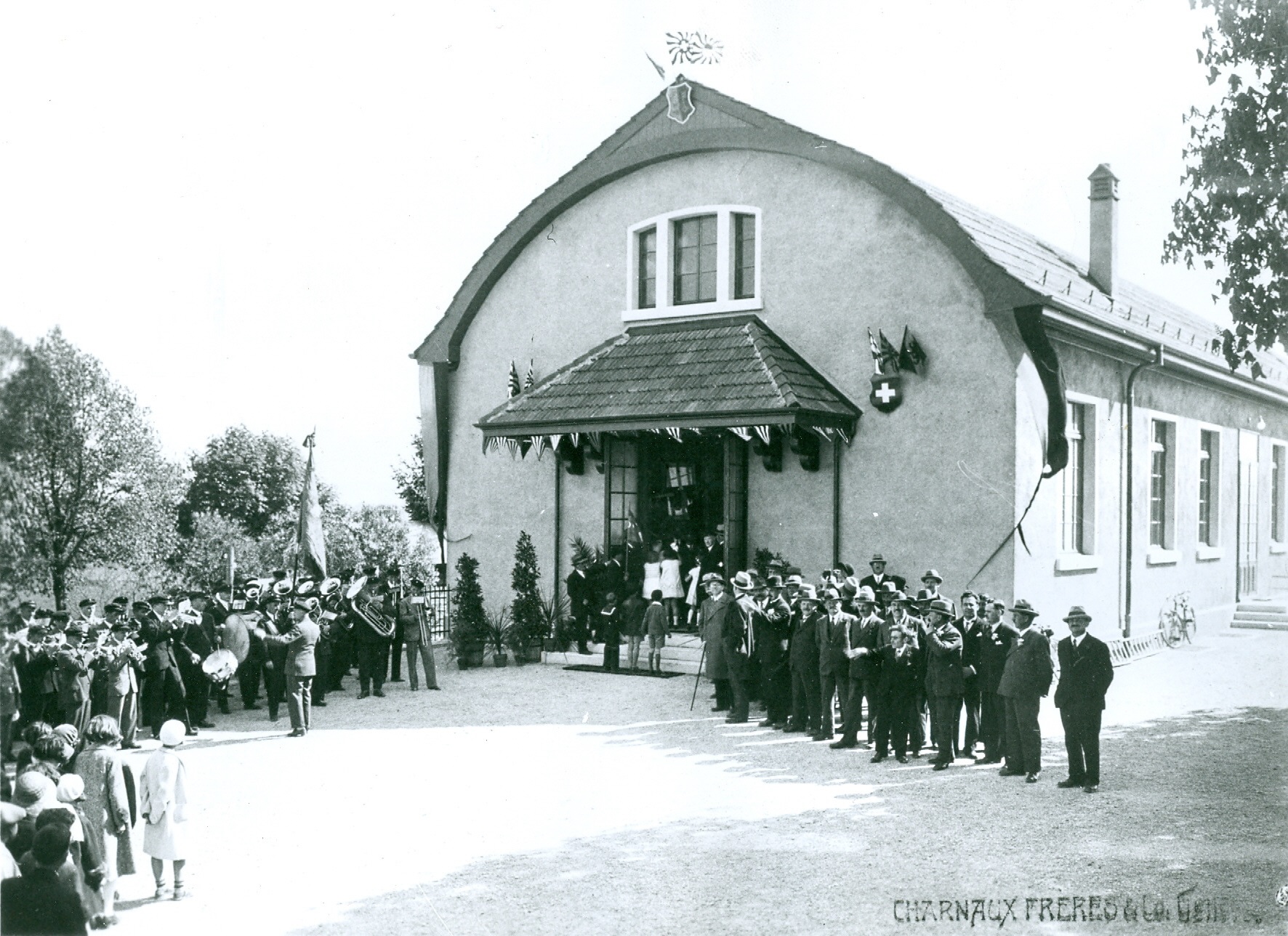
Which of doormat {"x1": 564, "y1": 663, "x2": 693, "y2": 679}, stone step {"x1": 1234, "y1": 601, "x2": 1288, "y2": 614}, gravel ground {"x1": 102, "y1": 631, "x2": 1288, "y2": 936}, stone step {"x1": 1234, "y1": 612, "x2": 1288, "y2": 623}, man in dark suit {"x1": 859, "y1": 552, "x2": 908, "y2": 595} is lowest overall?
gravel ground {"x1": 102, "y1": 631, "x2": 1288, "y2": 936}

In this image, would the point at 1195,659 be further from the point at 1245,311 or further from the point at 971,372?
the point at 1245,311

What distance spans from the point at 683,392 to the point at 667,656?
3.62 metres

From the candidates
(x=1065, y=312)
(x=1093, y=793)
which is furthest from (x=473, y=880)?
(x=1065, y=312)

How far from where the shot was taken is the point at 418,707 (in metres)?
12.7

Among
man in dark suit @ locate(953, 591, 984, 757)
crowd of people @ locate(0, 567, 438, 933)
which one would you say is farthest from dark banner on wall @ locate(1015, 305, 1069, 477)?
crowd of people @ locate(0, 567, 438, 933)

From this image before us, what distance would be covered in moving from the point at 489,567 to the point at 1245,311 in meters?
11.9

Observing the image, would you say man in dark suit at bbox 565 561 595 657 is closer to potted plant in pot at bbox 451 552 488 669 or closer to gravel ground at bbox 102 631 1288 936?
potted plant in pot at bbox 451 552 488 669

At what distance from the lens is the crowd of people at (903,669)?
9.01 metres

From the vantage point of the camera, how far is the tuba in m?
14.0

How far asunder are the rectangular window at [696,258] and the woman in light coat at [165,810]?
37.0 feet

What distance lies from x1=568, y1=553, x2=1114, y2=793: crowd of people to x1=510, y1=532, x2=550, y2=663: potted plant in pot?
13.0 feet

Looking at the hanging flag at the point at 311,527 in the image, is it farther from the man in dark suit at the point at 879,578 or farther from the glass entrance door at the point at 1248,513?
the glass entrance door at the point at 1248,513

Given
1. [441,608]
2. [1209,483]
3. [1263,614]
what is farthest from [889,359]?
[441,608]

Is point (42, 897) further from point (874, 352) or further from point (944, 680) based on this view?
point (874, 352)
